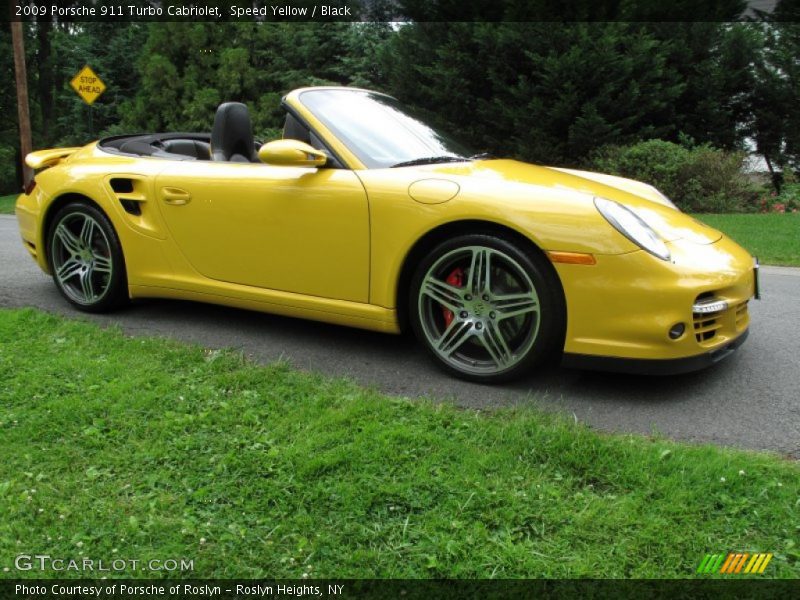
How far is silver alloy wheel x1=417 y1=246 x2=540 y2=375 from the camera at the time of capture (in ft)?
10.7

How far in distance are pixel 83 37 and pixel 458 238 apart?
27.8 metres

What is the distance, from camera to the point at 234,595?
6.33 ft

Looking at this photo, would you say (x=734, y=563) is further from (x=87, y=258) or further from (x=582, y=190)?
(x=87, y=258)

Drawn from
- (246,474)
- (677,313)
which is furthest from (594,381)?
(246,474)

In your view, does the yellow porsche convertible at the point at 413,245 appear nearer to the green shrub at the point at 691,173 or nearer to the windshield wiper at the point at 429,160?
the windshield wiper at the point at 429,160

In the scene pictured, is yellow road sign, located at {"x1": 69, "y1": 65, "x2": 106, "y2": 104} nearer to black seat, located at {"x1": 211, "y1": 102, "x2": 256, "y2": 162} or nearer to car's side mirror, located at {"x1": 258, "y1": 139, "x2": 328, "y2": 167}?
black seat, located at {"x1": 211, "y1": 102, "x2": 256, "y2": 162}

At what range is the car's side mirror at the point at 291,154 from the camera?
3504 millimetres

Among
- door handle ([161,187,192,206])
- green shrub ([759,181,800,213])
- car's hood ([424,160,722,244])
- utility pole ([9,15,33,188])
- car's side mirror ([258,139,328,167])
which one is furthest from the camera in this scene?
utility pole ([9,15,33,188])

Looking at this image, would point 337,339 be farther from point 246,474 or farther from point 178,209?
point 246,474

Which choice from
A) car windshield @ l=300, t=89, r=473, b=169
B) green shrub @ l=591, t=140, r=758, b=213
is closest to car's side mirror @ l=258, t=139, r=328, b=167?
car windshield @ l=300, t=89, r=473, b=169

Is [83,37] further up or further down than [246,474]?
further up

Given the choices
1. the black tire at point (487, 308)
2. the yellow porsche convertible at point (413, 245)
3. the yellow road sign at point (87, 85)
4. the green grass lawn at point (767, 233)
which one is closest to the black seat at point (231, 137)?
the yellow porsche convertible at point (413, 245)

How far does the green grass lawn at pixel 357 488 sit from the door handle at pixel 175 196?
1.25m

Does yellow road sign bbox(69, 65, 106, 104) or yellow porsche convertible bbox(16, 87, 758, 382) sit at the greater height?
yellow road sign bbox(69, 65, 106, 104)
